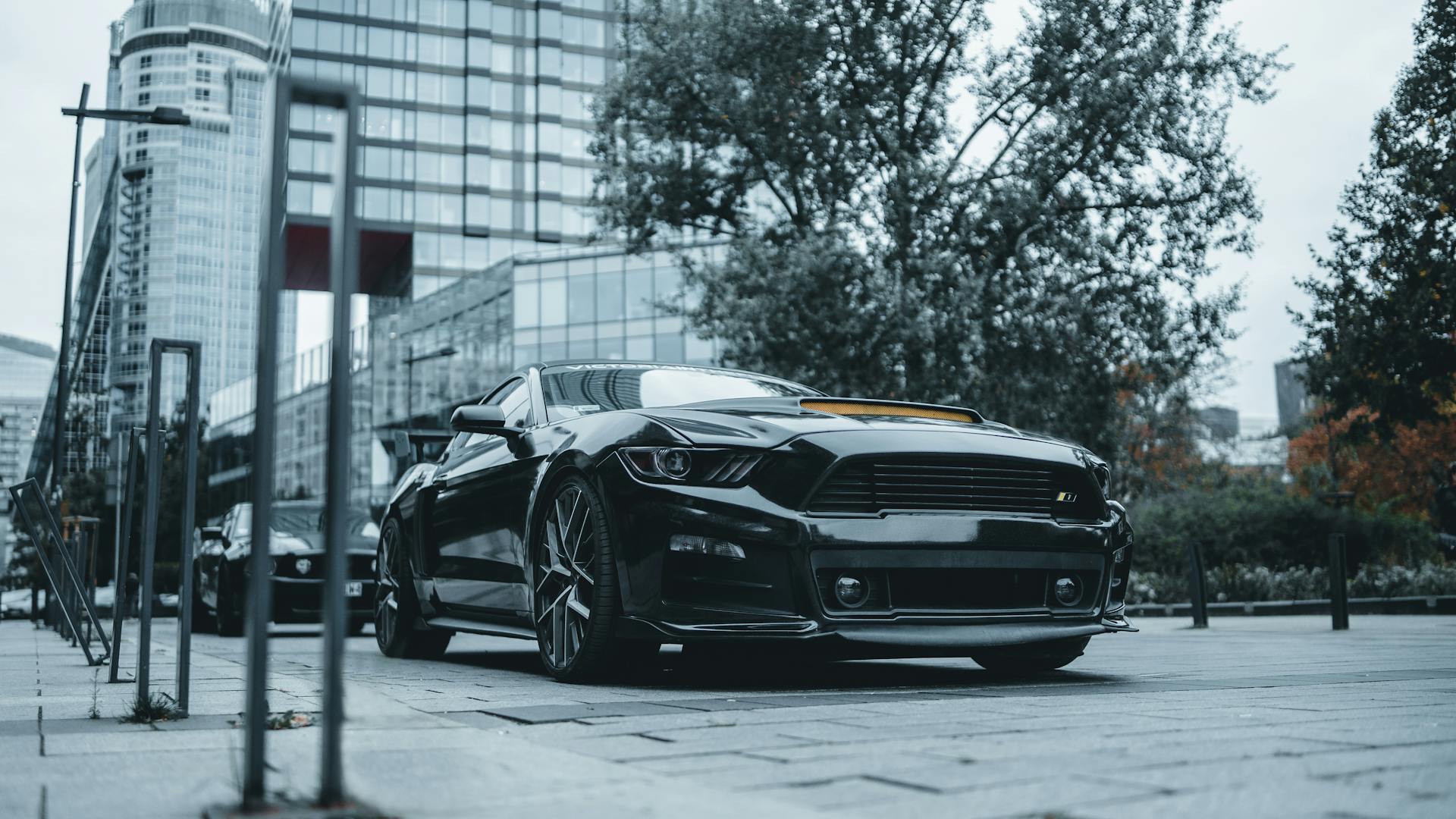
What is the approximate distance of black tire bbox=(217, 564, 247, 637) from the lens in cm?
1334

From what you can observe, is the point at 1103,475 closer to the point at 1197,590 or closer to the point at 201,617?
the point at 1197,590

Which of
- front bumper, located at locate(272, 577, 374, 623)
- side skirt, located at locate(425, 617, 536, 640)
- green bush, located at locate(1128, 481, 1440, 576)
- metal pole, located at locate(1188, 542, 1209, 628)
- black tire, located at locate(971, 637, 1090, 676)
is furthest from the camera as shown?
green bush, located at locate(1128, 481, 1440, 576)

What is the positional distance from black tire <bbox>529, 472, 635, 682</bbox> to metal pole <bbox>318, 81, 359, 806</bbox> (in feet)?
8.80

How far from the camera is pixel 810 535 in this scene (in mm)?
4910

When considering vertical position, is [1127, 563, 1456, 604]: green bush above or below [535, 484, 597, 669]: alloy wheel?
below

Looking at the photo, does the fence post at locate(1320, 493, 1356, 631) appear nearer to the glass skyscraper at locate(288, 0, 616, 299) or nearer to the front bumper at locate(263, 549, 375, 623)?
the front bumper at locate(263, 549, 375, 623)

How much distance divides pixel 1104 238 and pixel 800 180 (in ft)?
14.3

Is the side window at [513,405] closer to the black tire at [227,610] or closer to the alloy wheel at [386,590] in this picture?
the alloy wheel at [386,590]

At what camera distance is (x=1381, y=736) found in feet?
11.0

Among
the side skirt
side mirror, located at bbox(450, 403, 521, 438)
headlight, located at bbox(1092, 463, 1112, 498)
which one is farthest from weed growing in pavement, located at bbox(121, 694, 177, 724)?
headlight, located at bbox(1092, 463, 1112, 498)

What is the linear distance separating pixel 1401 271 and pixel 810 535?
66.6 feet

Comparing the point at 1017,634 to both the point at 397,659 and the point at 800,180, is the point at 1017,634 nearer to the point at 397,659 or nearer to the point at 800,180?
the point at 397,659

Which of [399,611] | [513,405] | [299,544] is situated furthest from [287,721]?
[299,544]

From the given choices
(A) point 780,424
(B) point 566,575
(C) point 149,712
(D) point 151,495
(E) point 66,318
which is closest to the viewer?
(C) point 149,712
